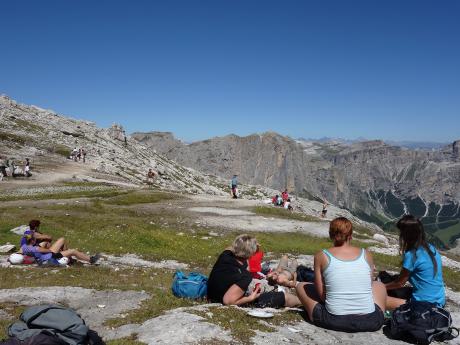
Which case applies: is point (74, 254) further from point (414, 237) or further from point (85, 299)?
point (414, 237)

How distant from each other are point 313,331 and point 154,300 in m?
5.88

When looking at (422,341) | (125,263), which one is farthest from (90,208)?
(422,341)

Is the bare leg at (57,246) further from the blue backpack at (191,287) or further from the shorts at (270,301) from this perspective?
the shorts at (270,301)

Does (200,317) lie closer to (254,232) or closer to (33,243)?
(33,243)

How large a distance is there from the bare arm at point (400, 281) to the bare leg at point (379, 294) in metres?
0.50

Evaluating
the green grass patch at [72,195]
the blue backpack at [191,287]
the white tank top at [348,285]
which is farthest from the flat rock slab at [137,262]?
the green grass patch at [72,195]

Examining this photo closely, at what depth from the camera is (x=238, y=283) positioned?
14.2 metres

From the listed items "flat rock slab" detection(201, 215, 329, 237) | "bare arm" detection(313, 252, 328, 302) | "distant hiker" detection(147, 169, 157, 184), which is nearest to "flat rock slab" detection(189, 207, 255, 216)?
"flat rock slab" detection(201, 215, 329, 237)

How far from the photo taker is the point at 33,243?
77.8 feet

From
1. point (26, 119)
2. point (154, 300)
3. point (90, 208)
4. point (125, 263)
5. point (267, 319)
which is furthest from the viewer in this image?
point (26, 119)

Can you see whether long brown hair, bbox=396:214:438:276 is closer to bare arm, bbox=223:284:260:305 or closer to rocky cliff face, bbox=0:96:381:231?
bare arm, bbox=223:284:260:305

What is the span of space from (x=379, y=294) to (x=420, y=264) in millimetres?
1522

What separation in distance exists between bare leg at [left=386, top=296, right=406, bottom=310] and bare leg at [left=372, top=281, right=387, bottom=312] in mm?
684

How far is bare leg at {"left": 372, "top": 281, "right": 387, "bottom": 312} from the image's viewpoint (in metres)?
13.2
